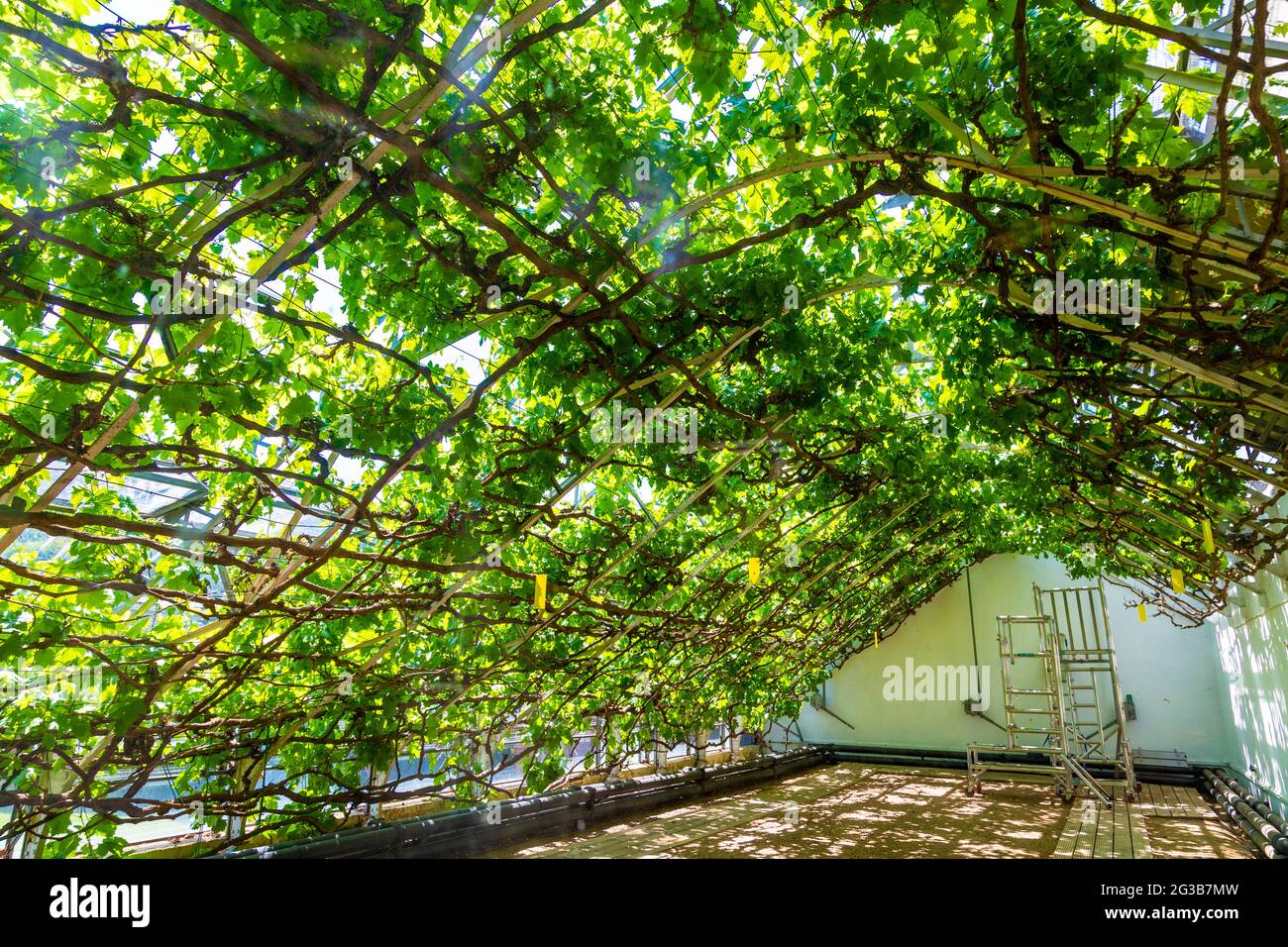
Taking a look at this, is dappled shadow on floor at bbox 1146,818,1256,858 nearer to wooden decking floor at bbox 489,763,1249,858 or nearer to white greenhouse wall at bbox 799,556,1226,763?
wooden decking floor at bbox 489,763,1249,858

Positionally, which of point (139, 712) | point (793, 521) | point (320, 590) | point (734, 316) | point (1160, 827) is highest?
point (734, 316)

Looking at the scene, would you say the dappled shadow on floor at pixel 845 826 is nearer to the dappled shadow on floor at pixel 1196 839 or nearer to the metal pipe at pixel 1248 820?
the dappled shadow on floor at pixel 1196 839

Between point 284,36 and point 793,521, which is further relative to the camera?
point 793,521

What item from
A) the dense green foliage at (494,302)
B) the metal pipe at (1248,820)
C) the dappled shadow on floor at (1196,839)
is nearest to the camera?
the dense green foliage at (494,302)

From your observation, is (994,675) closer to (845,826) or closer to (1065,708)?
(1065,708)

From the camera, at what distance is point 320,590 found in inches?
142

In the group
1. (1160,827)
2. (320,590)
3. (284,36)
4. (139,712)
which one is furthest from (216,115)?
(1160,827)

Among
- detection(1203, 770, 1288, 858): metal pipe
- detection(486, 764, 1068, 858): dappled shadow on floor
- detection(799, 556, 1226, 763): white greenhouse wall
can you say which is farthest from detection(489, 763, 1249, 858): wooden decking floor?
detection(799, 556, 1226, 763): white greenhouse wall

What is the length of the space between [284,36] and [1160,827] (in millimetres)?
10254

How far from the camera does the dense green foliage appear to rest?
2258 millimetres

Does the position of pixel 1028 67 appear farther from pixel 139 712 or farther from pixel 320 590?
pixel 139 712

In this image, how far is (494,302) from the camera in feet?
10.8

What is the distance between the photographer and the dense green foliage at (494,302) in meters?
2.26

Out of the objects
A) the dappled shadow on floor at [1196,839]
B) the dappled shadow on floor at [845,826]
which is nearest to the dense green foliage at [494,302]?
the dappled shadow on floor at [845,826]
